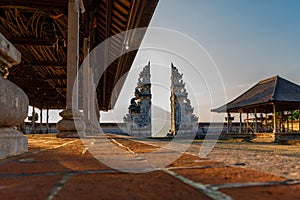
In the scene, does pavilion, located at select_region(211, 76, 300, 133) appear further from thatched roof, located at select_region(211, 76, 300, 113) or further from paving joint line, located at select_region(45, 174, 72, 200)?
paving joint line, located at select_region(45, 174, 72, 200)

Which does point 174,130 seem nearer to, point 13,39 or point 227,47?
point 13,39

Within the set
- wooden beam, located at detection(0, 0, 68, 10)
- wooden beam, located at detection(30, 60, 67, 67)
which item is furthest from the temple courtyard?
wooden beam, located at detection(30, 60, 67, 67)

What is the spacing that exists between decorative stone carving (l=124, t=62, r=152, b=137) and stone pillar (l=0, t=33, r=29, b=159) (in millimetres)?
17865

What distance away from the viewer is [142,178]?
1.09m

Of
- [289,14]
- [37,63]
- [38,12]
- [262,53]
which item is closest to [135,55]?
[38,12]

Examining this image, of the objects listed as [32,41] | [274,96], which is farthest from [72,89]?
[274,96]

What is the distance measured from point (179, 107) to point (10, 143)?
21.2m

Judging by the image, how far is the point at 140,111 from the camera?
69.8ft

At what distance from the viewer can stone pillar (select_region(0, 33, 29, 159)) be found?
5.67 feet

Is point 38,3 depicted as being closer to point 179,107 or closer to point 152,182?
point 152,182

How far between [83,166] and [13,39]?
656cm

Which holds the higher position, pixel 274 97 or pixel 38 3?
pixel 38 3

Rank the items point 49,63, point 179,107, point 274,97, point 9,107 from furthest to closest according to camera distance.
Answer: point 179,107
point 274,97
point 49,63
point 9,107

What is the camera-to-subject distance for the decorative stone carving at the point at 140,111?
66.5 feet
